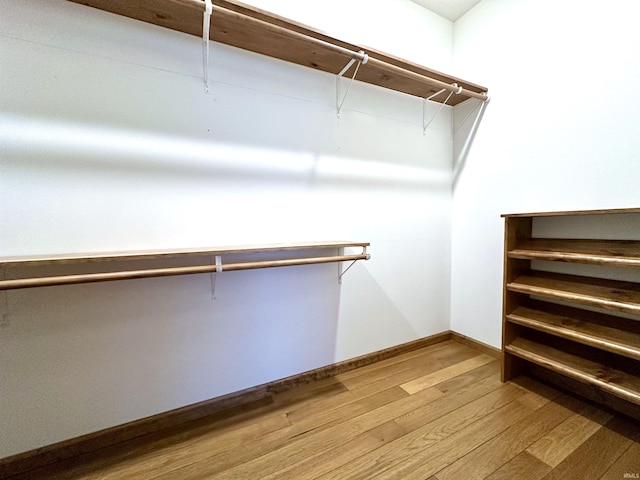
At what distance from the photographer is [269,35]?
49.4 inches

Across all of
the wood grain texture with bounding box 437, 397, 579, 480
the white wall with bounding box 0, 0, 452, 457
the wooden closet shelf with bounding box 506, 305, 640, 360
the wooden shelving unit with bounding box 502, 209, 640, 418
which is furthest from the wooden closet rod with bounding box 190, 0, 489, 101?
the wood grain texture with bounding box 437, 397, 579, 480

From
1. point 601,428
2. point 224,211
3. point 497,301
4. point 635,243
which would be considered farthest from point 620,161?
point 224,211

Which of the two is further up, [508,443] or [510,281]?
[510,281]

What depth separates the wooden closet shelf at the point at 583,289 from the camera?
1.16m

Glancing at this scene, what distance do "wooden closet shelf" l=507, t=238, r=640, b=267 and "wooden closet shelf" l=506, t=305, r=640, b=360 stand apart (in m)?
0.36

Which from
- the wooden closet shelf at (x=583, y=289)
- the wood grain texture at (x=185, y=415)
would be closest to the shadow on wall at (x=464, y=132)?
the wooden closet shelf at (x=583, y=289)

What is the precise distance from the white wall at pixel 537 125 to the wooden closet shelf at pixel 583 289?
11.9 inches

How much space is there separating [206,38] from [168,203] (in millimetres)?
760

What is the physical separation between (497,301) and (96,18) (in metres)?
2.75

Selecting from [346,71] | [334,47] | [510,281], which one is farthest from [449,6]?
[510,281]

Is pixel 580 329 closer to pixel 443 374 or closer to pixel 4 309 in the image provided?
pixel 443 374

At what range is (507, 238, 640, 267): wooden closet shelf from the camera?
3.82ft

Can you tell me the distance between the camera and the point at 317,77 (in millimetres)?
1602

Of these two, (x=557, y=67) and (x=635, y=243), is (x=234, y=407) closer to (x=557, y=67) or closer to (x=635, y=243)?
(x=635, y=243)
